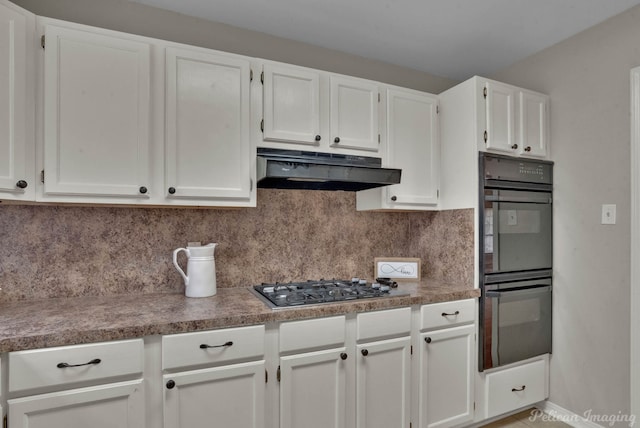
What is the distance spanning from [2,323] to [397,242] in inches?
91.8

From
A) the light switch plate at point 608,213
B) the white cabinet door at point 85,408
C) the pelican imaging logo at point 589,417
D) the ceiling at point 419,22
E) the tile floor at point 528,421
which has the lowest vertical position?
the tile floor at point 528,421

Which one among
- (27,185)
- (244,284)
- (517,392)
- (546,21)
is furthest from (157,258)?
(546,21)

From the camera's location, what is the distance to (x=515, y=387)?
2.25m

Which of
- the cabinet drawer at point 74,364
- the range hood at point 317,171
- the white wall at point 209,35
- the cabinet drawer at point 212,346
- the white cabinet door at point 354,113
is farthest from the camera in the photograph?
the white cabinet door at point 354,113

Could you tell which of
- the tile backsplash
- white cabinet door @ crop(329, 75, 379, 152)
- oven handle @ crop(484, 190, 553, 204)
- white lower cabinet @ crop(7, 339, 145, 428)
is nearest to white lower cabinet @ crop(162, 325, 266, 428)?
white lower cabinet @ crop(7, 339, 145, 428)

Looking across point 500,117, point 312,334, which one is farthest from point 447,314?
point 500,117

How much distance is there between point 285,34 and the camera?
229 cm

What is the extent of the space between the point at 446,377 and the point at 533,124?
1752 millimetres

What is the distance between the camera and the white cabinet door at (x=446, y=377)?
1959 mm

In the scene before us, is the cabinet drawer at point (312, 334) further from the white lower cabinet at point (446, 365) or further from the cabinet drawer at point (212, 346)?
the white lower cabinet at point (446, 365)

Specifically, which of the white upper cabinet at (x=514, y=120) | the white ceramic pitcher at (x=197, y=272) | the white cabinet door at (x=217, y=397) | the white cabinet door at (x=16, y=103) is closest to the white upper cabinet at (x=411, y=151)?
the white upper cabinet at (x=514, y=120)

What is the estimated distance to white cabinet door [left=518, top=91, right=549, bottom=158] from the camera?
2.31 meters

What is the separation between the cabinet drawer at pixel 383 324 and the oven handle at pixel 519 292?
62 cm

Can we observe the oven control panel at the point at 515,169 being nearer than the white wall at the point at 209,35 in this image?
No
